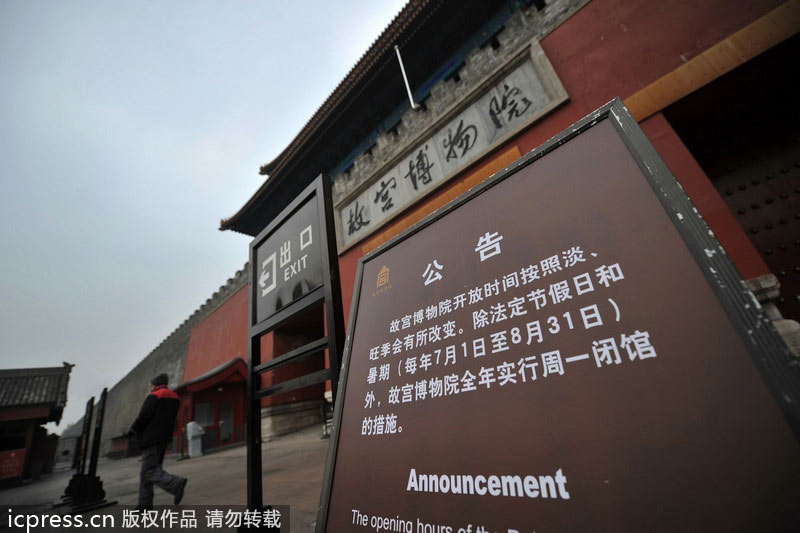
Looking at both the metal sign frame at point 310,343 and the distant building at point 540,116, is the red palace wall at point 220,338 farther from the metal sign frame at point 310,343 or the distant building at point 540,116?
the metal sign frame at point 310,343

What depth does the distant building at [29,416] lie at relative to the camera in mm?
10734

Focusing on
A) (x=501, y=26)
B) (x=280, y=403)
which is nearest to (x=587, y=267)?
(x=501, y=26)

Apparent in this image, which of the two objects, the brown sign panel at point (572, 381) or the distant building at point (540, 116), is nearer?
the brown sign panel at point (572, 381)

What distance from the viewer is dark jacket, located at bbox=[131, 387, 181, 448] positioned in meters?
3.22

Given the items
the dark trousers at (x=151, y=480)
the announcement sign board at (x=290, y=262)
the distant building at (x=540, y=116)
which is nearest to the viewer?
the announcement sign board at (x=290, y=262)

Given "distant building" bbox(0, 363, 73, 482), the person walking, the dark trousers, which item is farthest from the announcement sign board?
"distant building" bbox(0, 363, 73, 482)

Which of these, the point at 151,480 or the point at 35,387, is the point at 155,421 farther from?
the point at 35,387

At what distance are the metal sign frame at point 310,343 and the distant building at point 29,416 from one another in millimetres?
15488

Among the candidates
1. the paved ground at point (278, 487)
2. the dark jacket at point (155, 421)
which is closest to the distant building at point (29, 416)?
the paved ground at point (278, 487)

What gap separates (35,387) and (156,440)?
17648mm

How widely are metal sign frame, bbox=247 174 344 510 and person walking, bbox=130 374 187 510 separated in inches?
74.3

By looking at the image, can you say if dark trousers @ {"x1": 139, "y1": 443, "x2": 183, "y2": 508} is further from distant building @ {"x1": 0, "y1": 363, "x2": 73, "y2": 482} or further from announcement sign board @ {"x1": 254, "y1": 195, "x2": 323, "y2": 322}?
distant building @ {"x1": 0, "y1": 363, "x2": 73, "y2": 482}

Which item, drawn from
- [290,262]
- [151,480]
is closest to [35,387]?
[151,480]

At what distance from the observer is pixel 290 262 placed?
6.60ft
